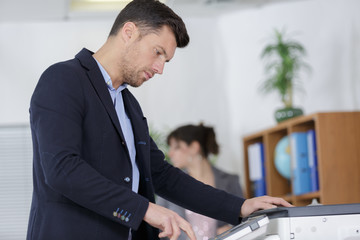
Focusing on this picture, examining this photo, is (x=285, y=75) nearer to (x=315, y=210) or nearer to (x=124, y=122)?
(x=124, y=122)

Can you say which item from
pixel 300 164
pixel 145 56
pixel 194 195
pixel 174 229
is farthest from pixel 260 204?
pixel 300 164

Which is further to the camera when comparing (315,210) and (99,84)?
(99,84)

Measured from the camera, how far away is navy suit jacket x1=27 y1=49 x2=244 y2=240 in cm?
154

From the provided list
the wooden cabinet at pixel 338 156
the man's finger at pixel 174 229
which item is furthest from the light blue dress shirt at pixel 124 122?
the wooden cabinet at pixel 338 156

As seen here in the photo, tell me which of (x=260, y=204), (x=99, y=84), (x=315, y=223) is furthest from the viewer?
(x=260, y=204)

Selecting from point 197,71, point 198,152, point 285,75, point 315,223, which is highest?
point 197,71

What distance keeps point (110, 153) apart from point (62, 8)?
3668 mm

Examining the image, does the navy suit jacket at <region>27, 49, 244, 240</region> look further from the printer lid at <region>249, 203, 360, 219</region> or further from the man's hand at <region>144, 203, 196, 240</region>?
the printer lid at <region>249, 203, 360, 219</region>

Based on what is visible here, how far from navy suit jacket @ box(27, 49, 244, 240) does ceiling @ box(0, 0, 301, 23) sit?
3348 mm

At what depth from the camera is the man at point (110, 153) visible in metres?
1.54

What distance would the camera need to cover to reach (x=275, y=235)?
155 cm

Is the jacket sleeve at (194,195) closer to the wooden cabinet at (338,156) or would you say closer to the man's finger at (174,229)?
the man's finger at (174,229)

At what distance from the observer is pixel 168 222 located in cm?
151

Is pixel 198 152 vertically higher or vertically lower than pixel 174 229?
higher
